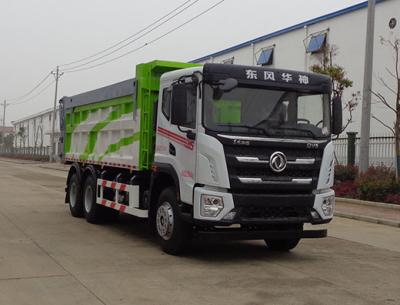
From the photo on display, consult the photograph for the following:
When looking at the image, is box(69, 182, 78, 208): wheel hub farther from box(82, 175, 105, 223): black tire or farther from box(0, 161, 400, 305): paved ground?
box(0, 161, 400, 305): paved ground

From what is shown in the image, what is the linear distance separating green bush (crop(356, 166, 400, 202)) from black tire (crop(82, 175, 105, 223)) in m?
10.3

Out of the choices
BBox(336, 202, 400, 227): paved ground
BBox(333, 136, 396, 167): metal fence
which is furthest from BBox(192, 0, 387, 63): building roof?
BBox(336, 202, 400, 227): paved ground

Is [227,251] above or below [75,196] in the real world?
below

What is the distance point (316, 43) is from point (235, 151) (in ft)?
75.7

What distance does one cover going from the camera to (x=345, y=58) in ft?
92.0

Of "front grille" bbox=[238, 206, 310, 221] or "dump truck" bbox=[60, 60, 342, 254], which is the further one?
"front grille" bbox=[238, 206, 310, 221]

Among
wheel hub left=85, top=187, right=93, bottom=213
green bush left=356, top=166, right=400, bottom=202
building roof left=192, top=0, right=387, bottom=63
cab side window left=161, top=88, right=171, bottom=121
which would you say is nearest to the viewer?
cab side window left=161, top=88, right=171, bottom=121

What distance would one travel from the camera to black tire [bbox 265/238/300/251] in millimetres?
9742

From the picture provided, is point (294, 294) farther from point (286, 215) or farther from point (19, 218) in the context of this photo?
point (19, 218)

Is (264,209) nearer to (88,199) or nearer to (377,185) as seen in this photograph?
(88,199)

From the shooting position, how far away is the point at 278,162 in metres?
8.36

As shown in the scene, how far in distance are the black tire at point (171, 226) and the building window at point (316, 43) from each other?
21.8 metres

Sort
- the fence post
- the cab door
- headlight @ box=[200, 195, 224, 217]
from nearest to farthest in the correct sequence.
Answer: headlight @ box=[200, 195, 224, 217] → the cab door → the fence post

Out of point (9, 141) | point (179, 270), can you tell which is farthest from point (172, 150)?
point (9, 141)
